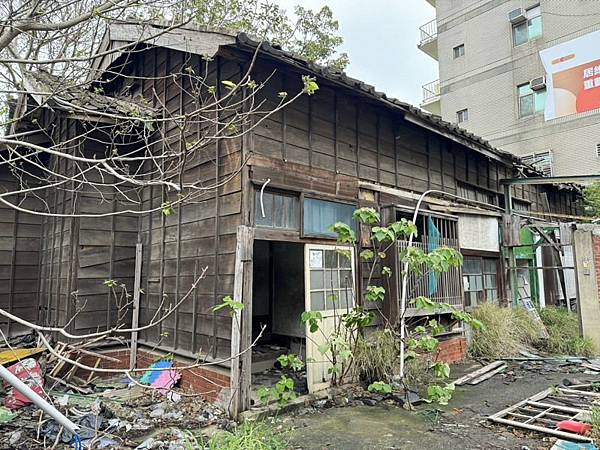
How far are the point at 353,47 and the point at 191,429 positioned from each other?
46.3ft

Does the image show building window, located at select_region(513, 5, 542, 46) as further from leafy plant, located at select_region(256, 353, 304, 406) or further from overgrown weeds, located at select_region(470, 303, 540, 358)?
leafy plant, located at select_region(256, 353, 304, 406)

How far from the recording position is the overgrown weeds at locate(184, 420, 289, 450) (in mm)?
3370

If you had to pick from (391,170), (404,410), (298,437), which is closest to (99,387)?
(298,437)

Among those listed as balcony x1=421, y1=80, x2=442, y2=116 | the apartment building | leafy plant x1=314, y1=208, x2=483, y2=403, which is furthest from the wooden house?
balcony x1=421, y1=80, x2=442, y2=116

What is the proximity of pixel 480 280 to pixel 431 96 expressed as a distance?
49.8ft

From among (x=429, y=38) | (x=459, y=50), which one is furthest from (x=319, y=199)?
(x=429, y=38)

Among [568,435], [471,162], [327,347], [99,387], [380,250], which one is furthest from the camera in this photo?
[471,162]

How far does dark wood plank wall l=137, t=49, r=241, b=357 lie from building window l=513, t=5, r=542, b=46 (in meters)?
15.7

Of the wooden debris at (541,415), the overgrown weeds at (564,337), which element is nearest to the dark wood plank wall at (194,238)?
the wooden debris at (541,415)

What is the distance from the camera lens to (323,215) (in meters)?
6.17

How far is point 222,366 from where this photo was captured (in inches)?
206

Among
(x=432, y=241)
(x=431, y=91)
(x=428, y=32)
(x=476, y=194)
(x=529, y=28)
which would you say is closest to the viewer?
(x=432, y=241)

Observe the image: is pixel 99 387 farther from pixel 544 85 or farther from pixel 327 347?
pixel 544 85

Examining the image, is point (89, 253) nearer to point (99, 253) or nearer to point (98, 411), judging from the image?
point (99, 253)
